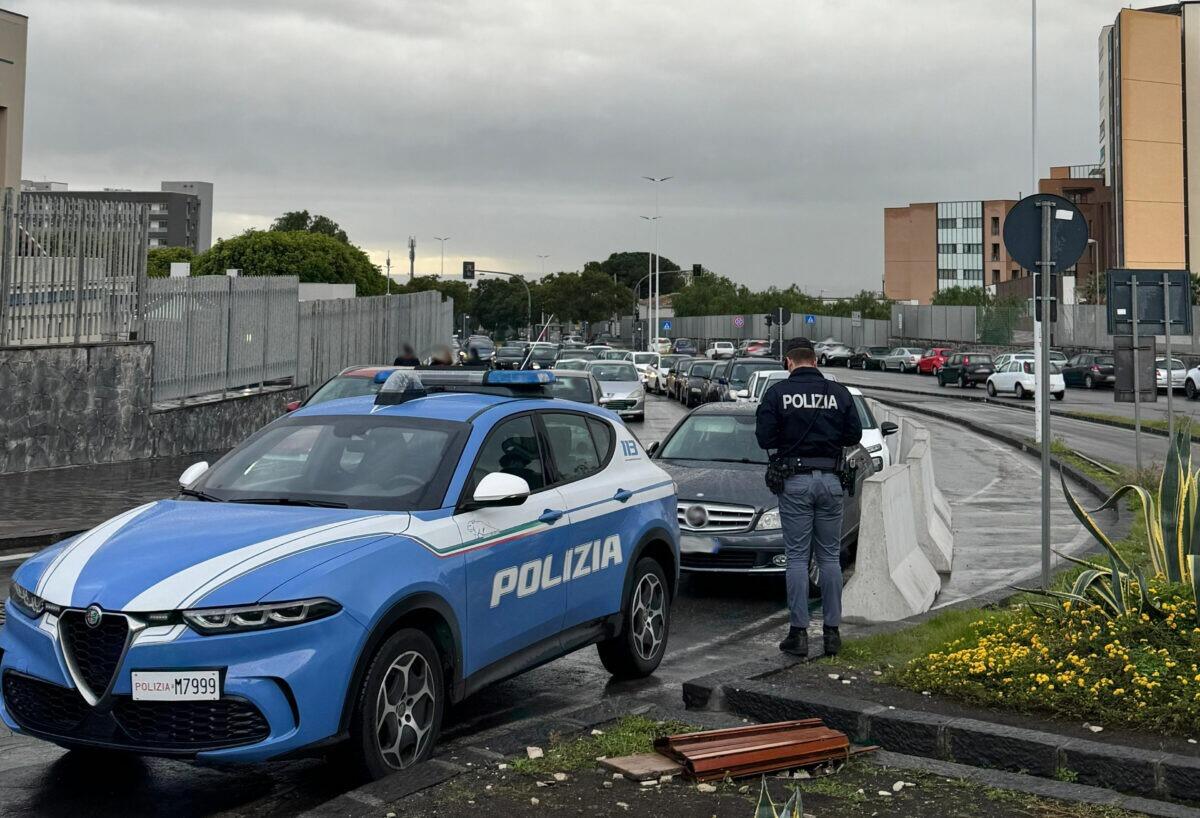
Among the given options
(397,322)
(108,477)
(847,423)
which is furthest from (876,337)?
(847,423)

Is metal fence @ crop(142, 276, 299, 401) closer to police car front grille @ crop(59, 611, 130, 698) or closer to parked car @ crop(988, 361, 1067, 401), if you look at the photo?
police car front grille @ crop(59, 611, 130, 698)

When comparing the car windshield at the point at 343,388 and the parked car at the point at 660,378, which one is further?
the parked car at the point at 660,378

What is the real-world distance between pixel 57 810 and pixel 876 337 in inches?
3876

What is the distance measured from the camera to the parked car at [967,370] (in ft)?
191

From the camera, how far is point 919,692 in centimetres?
677

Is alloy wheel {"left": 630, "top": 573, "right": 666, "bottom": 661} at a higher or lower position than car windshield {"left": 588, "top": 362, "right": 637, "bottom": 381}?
lower

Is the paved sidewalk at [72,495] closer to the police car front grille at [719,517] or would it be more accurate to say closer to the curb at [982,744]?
the police car front grille at [719,517]

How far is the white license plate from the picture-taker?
5.11 meters

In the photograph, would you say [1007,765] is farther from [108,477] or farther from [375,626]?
[108,477]

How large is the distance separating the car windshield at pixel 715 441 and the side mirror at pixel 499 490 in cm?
628

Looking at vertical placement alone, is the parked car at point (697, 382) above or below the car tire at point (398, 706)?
above

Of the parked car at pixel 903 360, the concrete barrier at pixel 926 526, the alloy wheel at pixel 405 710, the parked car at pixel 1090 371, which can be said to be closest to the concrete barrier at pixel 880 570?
the concrete barrier at pixel 926 526

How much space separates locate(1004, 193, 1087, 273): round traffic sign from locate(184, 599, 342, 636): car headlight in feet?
19.5

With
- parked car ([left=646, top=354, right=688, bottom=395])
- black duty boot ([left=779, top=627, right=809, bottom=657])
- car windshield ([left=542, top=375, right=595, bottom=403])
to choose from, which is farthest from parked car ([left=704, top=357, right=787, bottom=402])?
black duty boot ([left=779, top=627, right=809, bottom=657])
